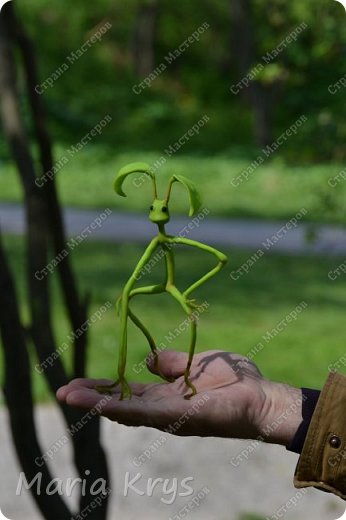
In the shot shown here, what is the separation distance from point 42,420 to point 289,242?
5684 mm

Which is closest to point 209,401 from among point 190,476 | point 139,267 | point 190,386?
point 190,386

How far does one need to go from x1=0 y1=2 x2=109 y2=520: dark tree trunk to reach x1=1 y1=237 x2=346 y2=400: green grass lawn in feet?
9.13

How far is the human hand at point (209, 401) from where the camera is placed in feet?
6.72

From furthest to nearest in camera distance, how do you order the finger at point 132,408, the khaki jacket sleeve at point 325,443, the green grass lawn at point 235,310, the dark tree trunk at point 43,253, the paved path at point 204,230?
the paved path at point 204,230 < the green grass lawn at point 235,310 < the dark tree trunk at point 43,253 < the khaki jacket sleeve at point 325,443 < the finger at point 132,408

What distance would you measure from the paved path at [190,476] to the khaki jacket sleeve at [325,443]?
2.83 metres

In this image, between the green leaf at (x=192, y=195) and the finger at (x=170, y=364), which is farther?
the finger at (x=170, y=364)

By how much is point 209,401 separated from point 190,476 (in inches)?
136

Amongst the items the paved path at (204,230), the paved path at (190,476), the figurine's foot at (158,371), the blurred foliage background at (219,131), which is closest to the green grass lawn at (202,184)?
the blurred foliage background at (219,131)

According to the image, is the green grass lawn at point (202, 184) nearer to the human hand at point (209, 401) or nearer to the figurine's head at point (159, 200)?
the human hand at point (209, 401)

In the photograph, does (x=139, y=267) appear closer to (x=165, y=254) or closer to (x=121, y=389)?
(x=165, y=254)

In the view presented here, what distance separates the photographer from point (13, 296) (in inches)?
118

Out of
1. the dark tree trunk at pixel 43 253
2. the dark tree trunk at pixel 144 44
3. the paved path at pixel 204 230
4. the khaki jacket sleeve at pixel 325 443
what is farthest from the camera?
the dark tree trunk at pixel 144 44

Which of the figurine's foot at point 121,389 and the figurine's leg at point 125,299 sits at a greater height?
the figurine's leg at point 125,299

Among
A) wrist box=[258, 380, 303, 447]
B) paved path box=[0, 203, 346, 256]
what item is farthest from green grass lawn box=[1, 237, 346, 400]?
wrist box=[258, 380, 303, 447]
